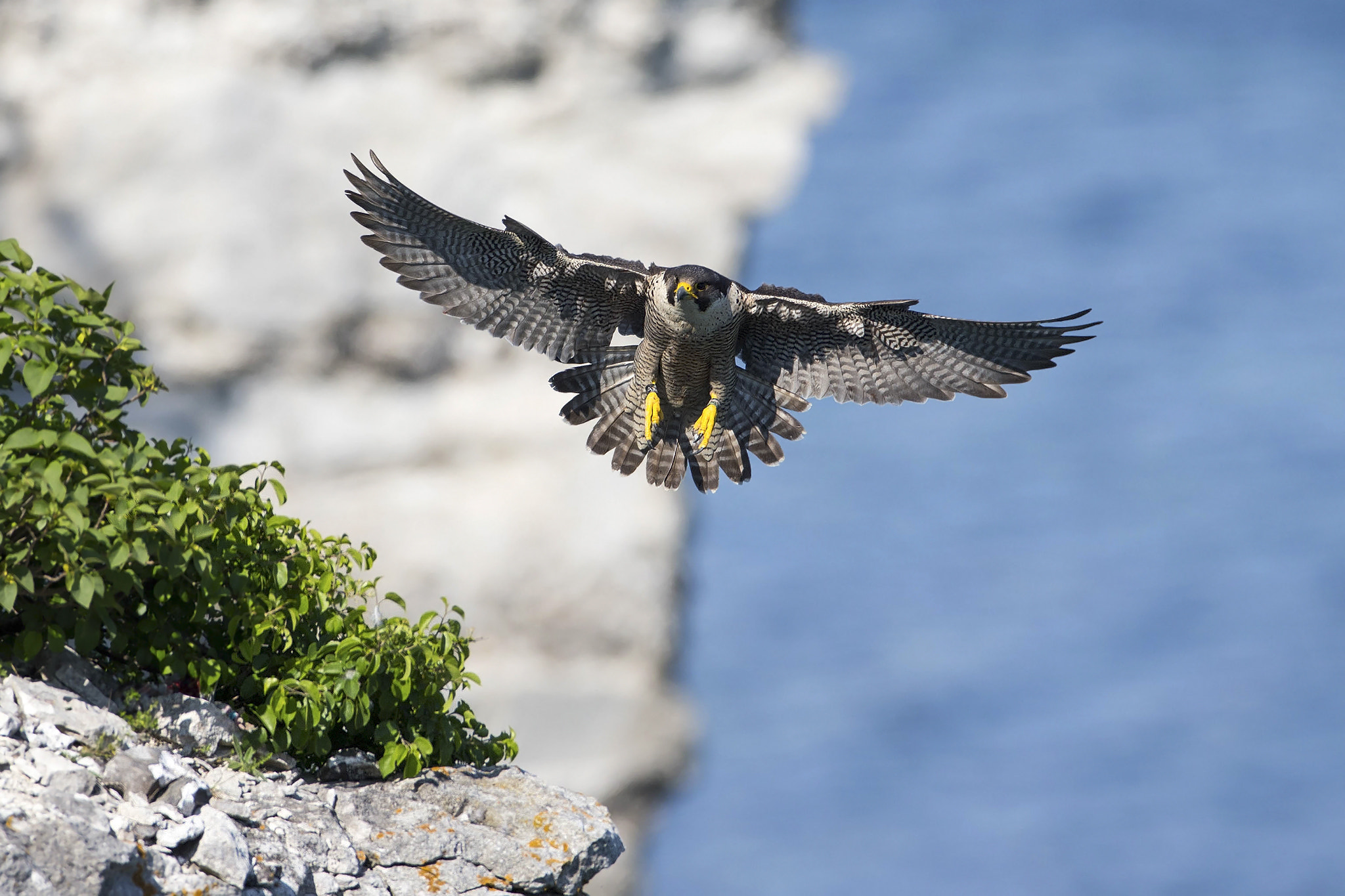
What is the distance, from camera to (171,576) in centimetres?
362

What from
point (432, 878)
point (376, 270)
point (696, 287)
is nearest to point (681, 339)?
point (696, 287)

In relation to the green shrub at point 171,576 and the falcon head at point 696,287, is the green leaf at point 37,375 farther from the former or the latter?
the falcon head at point 696,287

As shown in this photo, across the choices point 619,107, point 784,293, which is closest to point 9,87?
point 619,107

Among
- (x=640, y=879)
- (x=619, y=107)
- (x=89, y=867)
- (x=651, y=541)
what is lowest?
(x=89, y=867)

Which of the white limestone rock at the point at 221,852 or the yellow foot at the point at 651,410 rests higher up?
the yellow foot at the point at 651,410

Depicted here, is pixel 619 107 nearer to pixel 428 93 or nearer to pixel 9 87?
pixel 428 93

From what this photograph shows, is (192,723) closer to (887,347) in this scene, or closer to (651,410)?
(651,410)

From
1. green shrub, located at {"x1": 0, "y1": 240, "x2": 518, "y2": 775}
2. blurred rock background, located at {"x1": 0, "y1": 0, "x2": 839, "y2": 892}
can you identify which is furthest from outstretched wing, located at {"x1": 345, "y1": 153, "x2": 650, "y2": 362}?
blurred rock background, located at {"x1": 0, "y1": 0, "x2": 839, "y2": 892}

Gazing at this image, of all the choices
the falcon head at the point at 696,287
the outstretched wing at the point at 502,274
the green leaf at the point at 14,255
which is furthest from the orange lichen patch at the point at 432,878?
the falcon head at the point at 696,287

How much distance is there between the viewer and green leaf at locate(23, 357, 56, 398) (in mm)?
3592

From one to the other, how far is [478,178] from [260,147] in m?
1.97

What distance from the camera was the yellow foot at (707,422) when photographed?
6.37 metres

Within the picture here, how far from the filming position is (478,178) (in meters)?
12.4

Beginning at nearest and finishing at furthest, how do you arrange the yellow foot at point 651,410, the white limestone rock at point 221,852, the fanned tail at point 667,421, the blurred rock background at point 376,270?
the white limestone rock at point 221,852 → the yellow foot at point 651,410 → the fanned tail at point 667,421 → the blurred rock background at point 376,270
